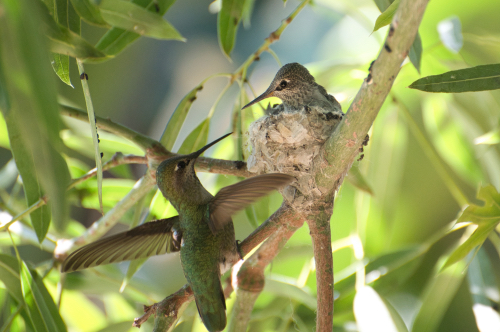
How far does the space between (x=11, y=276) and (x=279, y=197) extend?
130cm

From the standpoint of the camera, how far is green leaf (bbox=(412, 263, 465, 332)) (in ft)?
5.27

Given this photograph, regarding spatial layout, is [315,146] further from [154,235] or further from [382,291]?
[382,291]

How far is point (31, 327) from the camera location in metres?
1.40

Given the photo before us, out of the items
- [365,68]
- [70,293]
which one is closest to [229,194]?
[365,68]

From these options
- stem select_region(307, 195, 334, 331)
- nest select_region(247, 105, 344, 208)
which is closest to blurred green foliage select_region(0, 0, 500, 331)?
nest select_region(247, 105, 344, 208)

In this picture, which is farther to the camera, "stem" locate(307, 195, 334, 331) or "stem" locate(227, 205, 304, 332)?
"stem" locate(227, 205, 304, 332)

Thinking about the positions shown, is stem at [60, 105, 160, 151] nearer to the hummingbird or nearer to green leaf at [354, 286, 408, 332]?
the hummingbird

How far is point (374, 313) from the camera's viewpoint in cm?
152

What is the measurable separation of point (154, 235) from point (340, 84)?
4.00ft

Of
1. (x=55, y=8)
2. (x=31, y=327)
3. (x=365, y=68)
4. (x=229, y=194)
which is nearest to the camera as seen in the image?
(x=55, y=8)

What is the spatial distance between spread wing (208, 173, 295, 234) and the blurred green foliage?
301mm

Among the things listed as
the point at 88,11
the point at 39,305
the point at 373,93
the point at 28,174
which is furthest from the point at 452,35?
the point at 39,305

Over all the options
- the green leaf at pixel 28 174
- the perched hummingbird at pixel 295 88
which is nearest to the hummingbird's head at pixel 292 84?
the perched hummingbird at pixel 295 88

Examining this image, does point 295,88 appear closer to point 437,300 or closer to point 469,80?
point 469,80
